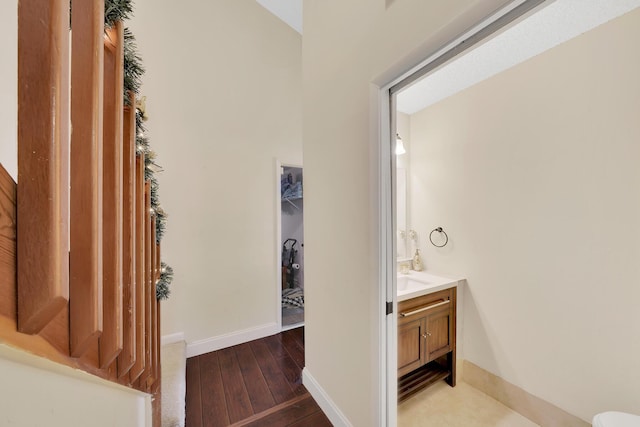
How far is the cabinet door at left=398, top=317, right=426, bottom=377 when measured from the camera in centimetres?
170

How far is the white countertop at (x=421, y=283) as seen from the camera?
179cm

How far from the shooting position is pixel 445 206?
2270 millimetres

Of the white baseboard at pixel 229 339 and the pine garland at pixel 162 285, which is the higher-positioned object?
the pine garland at pixel 162 285

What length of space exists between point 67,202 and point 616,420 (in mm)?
2350

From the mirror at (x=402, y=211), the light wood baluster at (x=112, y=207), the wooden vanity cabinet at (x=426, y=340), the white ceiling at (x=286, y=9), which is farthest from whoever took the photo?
the white ceiling at (x=286, y=9)

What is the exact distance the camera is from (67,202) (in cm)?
44

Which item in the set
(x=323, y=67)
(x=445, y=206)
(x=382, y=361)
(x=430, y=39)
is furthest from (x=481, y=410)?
(x=323, y=67)

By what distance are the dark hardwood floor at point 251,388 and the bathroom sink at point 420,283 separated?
3.42 feet

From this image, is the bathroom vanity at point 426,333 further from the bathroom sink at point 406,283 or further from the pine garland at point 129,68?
the pine garland at point 129,68

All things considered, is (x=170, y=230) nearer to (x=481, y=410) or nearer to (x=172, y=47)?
(x=172, y=47)

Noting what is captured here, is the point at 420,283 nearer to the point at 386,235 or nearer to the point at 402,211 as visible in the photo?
the point at 402,211

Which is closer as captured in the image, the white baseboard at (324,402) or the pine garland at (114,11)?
the pine garland at (114,11)

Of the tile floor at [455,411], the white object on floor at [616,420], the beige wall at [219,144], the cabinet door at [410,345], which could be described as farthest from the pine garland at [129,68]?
the white object on floor at [616,420]

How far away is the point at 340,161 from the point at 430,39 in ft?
2.40
